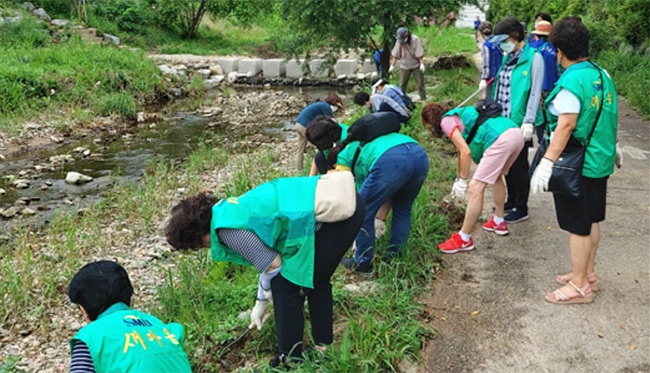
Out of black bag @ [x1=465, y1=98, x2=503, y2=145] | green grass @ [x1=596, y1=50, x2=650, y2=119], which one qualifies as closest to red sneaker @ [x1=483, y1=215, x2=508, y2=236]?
black bag @ [x1=465, y1=98, x2=503, y2=145]

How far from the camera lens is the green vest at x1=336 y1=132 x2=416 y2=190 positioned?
3.84 metres

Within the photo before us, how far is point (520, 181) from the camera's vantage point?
5.07 meters

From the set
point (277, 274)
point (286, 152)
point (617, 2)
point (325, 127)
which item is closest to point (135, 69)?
point (286, 152)

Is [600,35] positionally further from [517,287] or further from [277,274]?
[277,274]

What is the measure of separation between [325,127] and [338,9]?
9.72 meters

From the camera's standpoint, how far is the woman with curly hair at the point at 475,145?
429 centimetres

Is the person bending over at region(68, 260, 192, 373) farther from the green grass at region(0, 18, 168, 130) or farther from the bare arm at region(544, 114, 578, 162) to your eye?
the green grass at region(0, 18, 168, 130)

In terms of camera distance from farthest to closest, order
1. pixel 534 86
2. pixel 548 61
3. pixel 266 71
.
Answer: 1. pixel 266 71
2. pixel 548 61
3. pixel 534 86

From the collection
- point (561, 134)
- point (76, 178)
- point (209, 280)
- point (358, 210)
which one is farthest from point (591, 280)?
point (76, 178)

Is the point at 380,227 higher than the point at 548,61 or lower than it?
lower

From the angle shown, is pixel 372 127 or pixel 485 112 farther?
pixel 485 112

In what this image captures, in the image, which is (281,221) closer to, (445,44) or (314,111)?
(314,111)

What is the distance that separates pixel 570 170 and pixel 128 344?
2.52m

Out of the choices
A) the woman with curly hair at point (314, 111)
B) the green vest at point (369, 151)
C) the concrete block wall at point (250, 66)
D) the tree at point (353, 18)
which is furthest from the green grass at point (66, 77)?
the green vest at point (369, 151)
